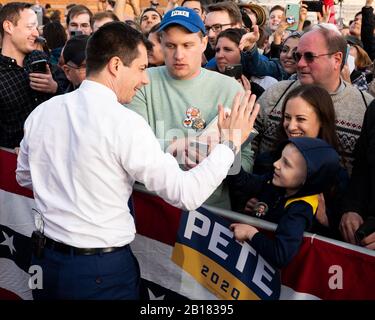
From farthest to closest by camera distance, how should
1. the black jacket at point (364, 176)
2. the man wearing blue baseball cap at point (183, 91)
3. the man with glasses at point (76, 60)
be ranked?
the man with glasses at point (76, 60)
the man wearing blue baseball cap at point (183, 91)
the black jacket at point (364, 176)

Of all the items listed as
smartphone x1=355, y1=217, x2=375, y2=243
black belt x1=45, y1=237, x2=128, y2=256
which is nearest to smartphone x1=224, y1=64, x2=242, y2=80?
smartphone x1=355, y1=217, x2=375, y2=243

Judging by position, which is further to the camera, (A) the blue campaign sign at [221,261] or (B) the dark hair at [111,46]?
(A) the blue campaign sign at [221,261]

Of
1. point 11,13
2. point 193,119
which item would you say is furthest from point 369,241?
point 11,13

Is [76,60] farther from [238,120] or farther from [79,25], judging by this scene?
[79,25]

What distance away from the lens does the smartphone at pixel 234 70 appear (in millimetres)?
4293

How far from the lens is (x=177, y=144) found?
292 cm

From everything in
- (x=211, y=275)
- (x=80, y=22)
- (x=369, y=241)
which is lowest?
(x=211, y=275)

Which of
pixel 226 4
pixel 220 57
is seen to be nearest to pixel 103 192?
pixel 220 57

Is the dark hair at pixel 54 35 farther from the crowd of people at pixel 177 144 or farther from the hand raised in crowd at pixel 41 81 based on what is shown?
the hand raised in crowd at pixel 41 81

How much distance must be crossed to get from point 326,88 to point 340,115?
0.25 m

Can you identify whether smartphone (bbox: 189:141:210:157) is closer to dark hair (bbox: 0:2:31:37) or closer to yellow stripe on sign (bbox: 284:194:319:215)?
yellow stripe on sign (bbox: 284:194:319:215)

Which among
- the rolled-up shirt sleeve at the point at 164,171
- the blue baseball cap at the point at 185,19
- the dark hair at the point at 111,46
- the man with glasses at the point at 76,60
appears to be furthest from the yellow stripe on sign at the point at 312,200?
the man with glasses at the point at 76,60
